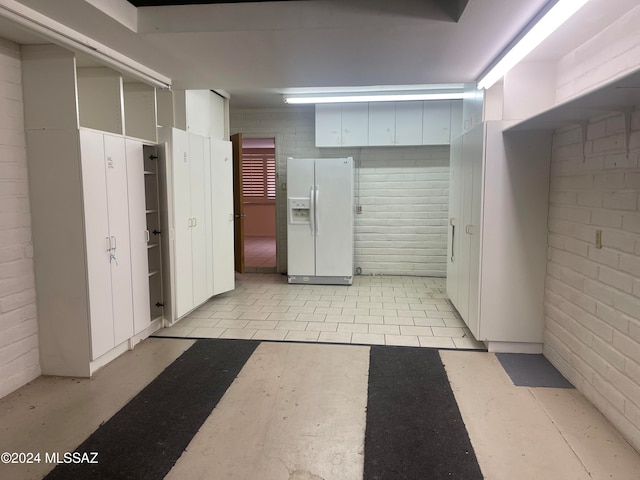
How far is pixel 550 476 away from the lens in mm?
2107

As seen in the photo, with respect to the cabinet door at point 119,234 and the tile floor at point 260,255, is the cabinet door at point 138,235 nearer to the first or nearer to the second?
the cabinet door at point 119,234

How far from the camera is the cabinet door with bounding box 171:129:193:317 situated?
13.8ft

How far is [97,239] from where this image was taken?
3199 mm

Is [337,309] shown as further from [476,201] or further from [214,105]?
[214,105]

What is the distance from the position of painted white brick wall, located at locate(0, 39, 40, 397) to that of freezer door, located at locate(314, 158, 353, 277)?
373 cm

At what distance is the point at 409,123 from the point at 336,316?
126 inches

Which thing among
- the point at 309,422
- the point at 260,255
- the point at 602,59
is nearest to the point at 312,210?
the point at 260,255

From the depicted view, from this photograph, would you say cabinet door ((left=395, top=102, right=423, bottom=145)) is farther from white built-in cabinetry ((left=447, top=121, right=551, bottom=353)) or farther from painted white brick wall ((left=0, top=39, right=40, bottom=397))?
painted white brick wall ((left=0, top=39, right=40, bottom=397))

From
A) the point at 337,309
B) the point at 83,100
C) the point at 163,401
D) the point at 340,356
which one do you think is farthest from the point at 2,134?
the point at 337,309

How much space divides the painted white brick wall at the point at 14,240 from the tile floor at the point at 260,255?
437 centimetres

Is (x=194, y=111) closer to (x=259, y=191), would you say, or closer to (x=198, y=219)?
(x=198, y=219)

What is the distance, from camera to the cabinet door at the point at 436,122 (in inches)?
245

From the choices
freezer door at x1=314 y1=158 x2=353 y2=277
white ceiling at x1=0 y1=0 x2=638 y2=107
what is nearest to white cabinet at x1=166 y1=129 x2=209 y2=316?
white ceiling at x1=0 y1=0 x2=638 y2=107

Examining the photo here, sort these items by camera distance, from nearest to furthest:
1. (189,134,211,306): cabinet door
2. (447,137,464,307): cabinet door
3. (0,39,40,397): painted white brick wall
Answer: (0,39,40,397): painted white brick wall → (447,137,464,307): cabinet door → (189,134,211,306): cabinet door
